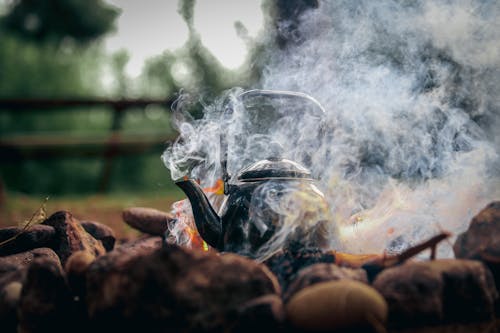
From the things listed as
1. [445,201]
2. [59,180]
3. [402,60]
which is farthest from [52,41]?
[445,201]

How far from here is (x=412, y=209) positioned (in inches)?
133

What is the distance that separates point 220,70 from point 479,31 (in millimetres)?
3174

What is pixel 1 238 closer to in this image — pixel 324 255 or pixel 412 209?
pixel 324 255

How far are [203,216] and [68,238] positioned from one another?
2.70 feet

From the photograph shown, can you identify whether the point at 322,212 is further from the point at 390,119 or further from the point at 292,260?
the point at 390,119

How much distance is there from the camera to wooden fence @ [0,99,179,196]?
7762 millimetres

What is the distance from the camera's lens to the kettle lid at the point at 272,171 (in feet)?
9.04

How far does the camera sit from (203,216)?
2771 mm

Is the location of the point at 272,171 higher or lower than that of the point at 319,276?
higher

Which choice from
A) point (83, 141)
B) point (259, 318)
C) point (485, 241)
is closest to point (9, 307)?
point (259, 318)

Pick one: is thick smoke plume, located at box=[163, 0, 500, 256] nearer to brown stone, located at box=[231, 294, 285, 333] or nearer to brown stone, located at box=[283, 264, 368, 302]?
brown stone, located at box=[283, 264, 368, 302]

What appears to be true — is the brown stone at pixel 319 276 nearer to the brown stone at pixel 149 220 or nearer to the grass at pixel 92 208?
the brown stone at pixel 149 220

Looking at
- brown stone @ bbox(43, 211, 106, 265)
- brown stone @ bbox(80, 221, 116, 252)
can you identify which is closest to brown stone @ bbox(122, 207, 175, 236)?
brown stone @ bbox(80, 221, 116, 252)

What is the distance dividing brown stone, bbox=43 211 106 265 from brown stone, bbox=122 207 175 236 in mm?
624
